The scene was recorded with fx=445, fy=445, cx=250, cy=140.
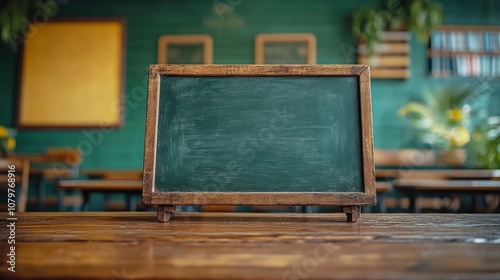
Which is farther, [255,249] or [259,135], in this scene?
[259,135]

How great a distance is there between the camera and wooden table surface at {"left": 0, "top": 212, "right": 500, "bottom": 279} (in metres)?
0.54

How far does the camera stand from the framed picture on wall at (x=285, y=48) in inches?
218

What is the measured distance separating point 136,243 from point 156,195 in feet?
0.92

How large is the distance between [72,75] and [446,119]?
4586 mm

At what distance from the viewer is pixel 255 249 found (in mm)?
670

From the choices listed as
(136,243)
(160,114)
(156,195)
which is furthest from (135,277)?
(160,114)

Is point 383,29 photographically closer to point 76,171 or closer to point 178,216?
point 76,171

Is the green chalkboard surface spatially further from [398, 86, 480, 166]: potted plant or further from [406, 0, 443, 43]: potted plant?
[406, 0, 443, 43]: potted plant

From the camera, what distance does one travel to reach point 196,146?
3.41 feet

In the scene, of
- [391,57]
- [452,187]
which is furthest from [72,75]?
[452,187]

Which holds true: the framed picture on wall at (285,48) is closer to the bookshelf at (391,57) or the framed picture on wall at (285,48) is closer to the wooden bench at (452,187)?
the bookshelf at (391,57)

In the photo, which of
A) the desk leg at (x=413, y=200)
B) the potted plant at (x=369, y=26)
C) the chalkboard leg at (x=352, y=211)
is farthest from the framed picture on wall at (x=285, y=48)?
the chalkboard leg at (x=352, y=211)

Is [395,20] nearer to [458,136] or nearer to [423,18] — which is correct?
[423,18]

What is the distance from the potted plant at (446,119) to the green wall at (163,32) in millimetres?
980
